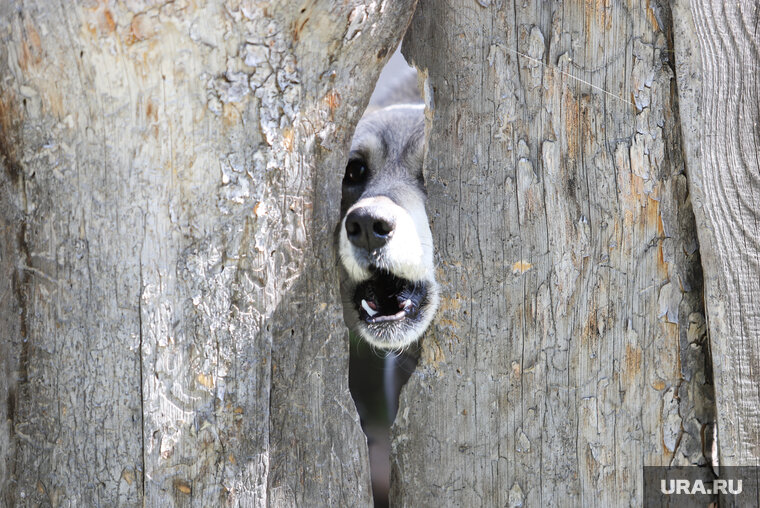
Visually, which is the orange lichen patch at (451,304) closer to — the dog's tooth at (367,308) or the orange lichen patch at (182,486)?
the dog's tooth at (367,308)

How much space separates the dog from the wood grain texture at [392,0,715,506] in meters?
0.29

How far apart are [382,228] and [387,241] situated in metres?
0.05

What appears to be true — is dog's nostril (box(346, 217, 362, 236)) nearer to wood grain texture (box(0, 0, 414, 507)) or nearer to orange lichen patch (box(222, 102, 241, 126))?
wood grain texture (box(0, 0, 414, 507))

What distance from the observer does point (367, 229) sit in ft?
6.70

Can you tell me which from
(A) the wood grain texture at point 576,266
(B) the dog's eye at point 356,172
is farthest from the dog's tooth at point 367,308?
(A) the wood grain texture at point 576,266

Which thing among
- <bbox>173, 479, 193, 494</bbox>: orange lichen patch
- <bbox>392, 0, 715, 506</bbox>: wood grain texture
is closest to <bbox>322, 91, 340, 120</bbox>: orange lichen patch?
<bbox>392, 0, 715, 506</bbox>: wood grain texture

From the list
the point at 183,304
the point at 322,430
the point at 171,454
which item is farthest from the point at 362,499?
the point at 183,304

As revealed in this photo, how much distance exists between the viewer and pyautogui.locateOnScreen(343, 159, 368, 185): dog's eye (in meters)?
2.76

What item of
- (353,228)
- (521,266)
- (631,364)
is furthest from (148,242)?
(631,364)

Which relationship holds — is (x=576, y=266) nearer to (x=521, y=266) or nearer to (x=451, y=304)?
(x=521, y=266)

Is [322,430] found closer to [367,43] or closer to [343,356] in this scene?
[343,356]

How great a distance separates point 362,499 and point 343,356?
37cm

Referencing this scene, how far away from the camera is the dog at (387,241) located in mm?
2064

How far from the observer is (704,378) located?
5.42 feet
